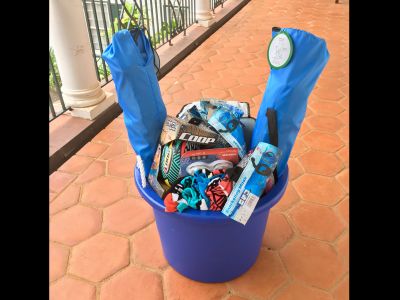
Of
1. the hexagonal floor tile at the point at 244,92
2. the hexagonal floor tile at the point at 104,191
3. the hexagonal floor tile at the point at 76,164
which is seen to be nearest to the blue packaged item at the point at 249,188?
the hexagonal floor tile at the point at 104,191

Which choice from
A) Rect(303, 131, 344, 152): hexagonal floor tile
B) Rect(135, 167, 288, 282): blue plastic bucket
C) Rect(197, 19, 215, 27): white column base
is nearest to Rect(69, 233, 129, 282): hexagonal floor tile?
Rect(135, 167, 288, 282): blue plastic bucket

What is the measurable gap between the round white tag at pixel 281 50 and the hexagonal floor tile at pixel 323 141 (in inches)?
38.9

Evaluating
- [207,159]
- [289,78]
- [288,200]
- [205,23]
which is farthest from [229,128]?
[205,23]

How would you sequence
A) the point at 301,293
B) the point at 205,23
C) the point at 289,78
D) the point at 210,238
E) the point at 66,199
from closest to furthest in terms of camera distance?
1. the point at 289,78
2. the point at 210,238
3. the point at 301,293
4. the point at 66,199
5. the point at 205,23

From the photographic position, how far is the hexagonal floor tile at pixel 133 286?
42.1 inches

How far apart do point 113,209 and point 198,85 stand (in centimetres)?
120

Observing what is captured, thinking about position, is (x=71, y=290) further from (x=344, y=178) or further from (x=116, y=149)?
(x=344, y=178)

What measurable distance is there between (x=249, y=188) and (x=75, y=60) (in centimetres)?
132

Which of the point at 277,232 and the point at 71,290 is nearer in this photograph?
the point at 71,290

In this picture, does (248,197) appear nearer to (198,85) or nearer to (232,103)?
(232,103)

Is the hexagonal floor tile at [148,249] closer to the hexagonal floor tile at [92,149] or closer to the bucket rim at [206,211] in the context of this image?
the bucket rim at [206,211]

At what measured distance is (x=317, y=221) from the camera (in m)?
1.31

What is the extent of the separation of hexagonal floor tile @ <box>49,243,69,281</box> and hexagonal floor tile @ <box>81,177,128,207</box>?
23 centimetres
